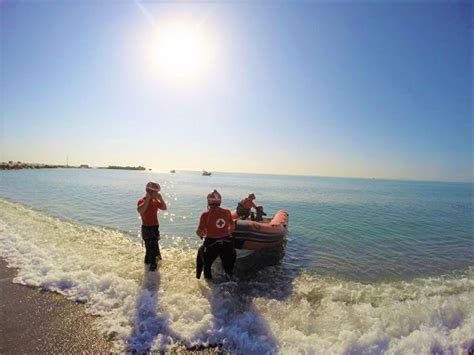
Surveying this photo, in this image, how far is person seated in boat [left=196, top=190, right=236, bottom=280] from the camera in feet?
21.3

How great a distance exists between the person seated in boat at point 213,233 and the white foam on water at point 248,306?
0.49 m

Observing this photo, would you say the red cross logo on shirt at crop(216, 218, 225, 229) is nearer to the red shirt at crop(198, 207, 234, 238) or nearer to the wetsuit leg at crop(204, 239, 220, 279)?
the red shirt at crop(198, 207, 234, 238)

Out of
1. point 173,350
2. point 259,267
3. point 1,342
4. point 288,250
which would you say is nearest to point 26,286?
point 1,342

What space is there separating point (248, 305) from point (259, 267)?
2.31 m

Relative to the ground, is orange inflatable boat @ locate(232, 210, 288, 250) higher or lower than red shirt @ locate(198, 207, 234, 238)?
lower

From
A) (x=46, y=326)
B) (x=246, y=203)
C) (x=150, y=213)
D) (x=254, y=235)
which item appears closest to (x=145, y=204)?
(x=150, y=213)

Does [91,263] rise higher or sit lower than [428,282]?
higher

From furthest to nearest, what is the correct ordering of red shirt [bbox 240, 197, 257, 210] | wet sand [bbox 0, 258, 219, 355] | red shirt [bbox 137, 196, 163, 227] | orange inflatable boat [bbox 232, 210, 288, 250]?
red shirt [bbox 240, 197, 257, 210] < orange inflatable boat [bbox 232, 210, 288, 250] < red shirt [bbox 137, 196, 163, 227] < wet sand [bbox 0, 258, 219, 355]

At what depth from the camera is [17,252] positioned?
7.83m

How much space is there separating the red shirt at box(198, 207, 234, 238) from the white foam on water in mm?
1121

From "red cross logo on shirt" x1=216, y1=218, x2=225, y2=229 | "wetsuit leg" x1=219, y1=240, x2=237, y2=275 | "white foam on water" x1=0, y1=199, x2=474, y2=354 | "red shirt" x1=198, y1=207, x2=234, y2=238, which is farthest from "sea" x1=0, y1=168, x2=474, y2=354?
"red cross logo on shirt" x1=216, y1=218, x2=225, y2=229

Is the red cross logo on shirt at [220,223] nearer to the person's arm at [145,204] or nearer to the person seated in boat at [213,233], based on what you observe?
the person seated in boat at [213,233]

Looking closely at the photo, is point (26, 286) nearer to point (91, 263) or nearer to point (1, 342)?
point (91, 263)

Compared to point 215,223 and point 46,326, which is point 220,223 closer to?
point 215,223
